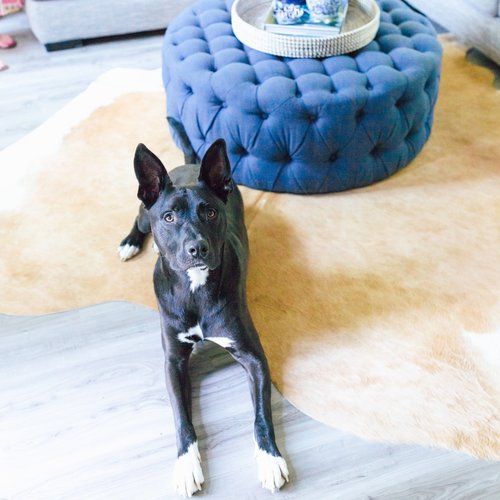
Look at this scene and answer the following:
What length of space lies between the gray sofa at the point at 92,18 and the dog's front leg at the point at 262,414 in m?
2.85

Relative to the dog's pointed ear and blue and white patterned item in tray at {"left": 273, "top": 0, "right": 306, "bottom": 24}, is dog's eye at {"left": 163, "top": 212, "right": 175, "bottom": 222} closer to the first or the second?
the dog's pointed ear

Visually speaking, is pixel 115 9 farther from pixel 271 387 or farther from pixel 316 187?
pixel 271 387

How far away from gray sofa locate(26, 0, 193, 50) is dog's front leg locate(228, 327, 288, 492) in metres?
2.85

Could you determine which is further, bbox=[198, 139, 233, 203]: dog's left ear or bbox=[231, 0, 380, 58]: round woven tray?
bbox=[231, 0, 380, 58]: round woven tray

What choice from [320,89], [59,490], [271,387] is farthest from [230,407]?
[320,89]

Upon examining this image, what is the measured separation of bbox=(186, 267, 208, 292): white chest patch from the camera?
1.73 meters

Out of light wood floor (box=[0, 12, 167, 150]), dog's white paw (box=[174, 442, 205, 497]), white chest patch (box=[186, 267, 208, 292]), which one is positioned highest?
white chest patch (box=[186, 267, 208, 292])

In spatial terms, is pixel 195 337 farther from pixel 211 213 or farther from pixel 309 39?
pixel 309 39

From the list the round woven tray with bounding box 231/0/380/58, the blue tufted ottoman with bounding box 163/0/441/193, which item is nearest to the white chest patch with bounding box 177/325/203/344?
the blue tufted ottoman with bounding box 163/0/441/193

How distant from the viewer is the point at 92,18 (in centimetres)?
388

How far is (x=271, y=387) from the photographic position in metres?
1.90

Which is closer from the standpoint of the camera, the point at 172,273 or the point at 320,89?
the point at 172,273

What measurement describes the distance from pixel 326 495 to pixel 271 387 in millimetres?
381

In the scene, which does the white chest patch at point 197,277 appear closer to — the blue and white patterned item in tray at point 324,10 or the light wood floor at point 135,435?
the light wood floor at point 135,435
